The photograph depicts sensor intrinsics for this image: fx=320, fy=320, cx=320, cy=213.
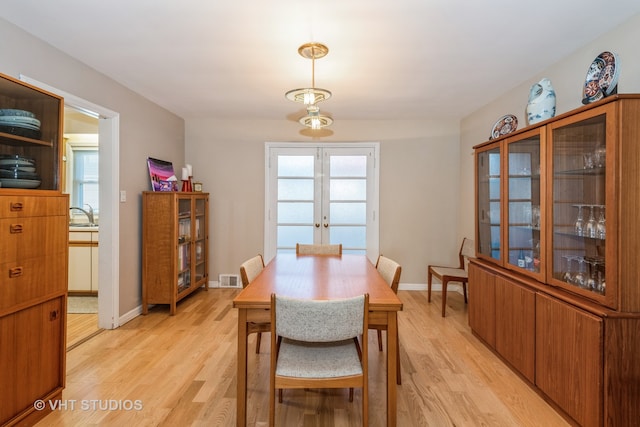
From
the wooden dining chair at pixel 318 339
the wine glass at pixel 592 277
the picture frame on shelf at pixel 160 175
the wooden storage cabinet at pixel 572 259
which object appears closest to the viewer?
the wooden dining chair at pixel 318 339

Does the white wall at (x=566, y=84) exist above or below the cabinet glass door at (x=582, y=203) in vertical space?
above

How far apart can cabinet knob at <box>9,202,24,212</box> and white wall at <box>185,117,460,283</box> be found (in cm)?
289

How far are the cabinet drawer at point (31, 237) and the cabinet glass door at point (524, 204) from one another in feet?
10.1

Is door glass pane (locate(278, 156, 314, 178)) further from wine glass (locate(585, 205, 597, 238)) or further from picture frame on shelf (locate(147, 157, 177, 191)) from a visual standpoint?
wine glass (locate(585, 205, 597, 238))

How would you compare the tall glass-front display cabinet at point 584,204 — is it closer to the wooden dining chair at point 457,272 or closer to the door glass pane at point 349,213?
the wooden dining chair at point 457,272

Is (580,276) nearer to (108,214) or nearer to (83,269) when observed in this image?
A: (108,214)

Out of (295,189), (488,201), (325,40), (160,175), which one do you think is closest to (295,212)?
(295,189)

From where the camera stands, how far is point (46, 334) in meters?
1.87

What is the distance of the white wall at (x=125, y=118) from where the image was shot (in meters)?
2.20

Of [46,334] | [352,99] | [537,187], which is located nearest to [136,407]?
[46,334]

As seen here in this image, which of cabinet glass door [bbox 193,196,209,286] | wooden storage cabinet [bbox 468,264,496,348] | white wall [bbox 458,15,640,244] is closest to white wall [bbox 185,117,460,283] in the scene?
cabinet glass door [bbox 193,196,209,286]

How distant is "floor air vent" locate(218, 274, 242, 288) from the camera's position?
4.58 metres

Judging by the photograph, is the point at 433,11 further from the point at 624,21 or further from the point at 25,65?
the point at 25,65

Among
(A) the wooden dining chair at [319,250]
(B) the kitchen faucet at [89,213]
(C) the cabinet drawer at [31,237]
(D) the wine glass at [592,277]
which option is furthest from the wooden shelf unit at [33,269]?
(D) the wine glass at [592,277]
